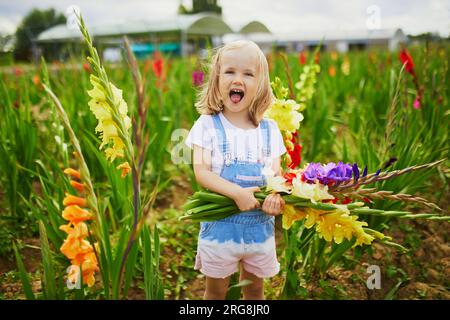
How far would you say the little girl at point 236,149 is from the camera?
1.01 m

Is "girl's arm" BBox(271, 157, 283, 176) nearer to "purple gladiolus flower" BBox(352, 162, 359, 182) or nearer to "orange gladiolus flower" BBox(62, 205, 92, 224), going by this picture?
"purple gladiolus flower" BBox(352, 162, 359, 182)

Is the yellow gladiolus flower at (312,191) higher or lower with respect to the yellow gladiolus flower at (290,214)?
higher

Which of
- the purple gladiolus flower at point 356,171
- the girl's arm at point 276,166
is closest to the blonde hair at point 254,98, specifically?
the girl's arm at point 276,166

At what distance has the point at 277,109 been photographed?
1.14 meters

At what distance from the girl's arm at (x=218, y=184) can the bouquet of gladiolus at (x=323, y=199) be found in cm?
2

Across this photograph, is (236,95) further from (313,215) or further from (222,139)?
(313,215)

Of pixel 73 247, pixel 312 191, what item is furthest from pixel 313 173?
pixel 73 247

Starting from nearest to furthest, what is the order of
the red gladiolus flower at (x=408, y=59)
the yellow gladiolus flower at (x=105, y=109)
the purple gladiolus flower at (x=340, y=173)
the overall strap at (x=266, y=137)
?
the yellow gladiolus flower at (x=105, y=109)
the purple gladiolus flower at (x=340, y=173)
the overall strap at (x=266, y=137)
the red gladiolus flower at (x=408, y=59)

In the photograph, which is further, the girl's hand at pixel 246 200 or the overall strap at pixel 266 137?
the overall strap at pixel 266 137

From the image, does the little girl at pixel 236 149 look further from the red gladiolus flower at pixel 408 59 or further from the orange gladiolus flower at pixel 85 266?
the red gladiolus flower at pixel 408 59

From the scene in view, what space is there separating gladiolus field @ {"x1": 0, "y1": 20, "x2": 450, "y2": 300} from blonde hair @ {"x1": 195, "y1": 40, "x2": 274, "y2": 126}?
0.06m

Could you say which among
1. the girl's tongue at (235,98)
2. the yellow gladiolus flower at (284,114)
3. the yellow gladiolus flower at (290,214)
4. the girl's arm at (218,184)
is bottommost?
the yellow gladiolus flower at (290,214)

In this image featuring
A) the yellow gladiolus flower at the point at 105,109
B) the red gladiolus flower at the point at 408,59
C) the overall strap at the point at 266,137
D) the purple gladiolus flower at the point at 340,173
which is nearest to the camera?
the yellow gladiolus flower at the point at 105,109
